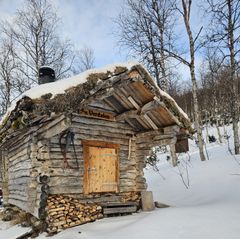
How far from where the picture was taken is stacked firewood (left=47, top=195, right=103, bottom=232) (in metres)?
7.50

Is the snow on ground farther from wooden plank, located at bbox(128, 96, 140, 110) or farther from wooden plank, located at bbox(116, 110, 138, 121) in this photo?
wooden plank, located at bbox(128, 96, 140, 110)

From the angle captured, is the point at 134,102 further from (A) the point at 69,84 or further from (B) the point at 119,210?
(B) the point at 119,210

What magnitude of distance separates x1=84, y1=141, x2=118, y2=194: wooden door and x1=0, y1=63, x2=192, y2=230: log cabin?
3 centimetres

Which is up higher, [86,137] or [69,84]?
[69,84]

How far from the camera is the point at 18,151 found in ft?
31.6

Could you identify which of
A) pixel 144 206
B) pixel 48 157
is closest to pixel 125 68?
pixel 48 157

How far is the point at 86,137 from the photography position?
8.50m

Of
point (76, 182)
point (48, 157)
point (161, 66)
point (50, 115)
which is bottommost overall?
point (76, 182)

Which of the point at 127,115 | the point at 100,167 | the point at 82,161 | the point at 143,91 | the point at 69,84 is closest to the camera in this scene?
the point at 69,84

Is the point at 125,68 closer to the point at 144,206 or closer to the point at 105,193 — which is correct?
the point at 105,193

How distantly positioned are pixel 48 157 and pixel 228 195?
17.8ft

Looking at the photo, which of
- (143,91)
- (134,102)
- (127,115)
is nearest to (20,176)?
(127,115)

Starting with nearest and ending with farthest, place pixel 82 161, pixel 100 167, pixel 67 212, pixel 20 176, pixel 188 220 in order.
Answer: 1. pixel 188 220
2. pixel 67 212
3. pixel 82 161
4. pixel 100 167
5. pixel 20 176

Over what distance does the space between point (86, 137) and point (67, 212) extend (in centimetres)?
202
